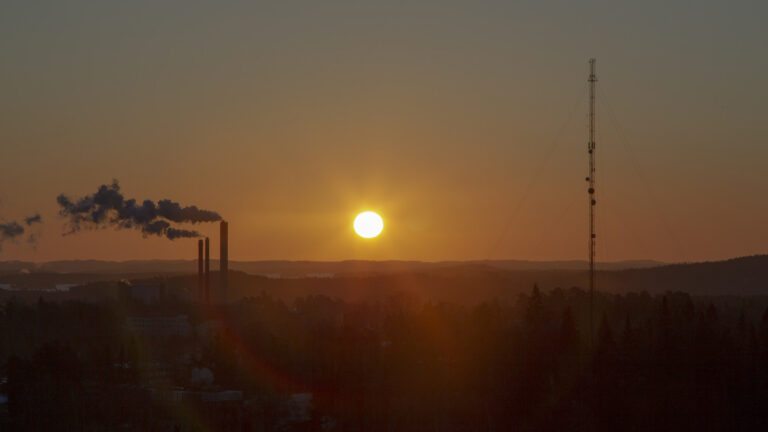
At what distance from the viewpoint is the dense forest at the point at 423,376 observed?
71938 mm

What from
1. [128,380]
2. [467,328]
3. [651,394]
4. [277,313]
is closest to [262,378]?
[128,380]

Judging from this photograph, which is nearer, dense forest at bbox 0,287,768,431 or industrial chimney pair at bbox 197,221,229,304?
dense forest at bbox 0,287,768,431

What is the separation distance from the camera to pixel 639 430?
70.1 m

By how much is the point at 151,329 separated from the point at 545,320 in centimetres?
4464

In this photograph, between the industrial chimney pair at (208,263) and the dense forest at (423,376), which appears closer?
the dense forest at (423,376)

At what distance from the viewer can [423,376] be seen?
3516 inches

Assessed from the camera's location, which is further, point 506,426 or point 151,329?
point 151,329

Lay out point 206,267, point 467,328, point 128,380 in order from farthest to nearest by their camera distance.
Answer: point 206,267 < point 467,328 < point 128,380

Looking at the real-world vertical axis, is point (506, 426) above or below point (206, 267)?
below

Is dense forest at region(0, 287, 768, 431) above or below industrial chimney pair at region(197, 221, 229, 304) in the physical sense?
below

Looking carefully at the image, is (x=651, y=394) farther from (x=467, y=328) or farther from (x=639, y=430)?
(x=467, y=328)

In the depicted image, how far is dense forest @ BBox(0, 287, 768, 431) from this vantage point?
71.9m

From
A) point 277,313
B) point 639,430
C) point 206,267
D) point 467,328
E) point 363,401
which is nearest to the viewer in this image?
point 639,430

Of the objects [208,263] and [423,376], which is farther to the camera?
[208,263]
